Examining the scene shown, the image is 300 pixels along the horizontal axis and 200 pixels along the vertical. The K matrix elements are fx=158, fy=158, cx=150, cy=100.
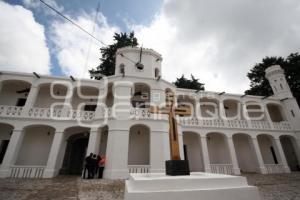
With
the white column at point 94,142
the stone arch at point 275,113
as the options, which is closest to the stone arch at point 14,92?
the white column at point 94,142

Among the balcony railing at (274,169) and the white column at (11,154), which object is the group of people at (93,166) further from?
the balcony railing at (274,169)

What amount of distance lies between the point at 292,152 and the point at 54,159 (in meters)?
22.8

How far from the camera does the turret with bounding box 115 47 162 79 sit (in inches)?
558

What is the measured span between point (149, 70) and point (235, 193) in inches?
471

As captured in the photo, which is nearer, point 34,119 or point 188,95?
point 34,119

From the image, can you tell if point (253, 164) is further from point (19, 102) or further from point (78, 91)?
point (19, 102)

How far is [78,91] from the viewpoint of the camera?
14.5m

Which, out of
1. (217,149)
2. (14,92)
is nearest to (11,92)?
(14,92)

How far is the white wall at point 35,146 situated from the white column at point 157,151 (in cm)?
873

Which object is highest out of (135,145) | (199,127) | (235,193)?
(199,127)

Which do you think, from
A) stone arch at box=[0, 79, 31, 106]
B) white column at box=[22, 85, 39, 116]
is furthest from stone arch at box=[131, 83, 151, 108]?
stone arch at box=[0, 79, 31, 106]

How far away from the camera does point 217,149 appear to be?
1608 cm

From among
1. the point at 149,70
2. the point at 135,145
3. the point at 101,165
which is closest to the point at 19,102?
the point at 101,165

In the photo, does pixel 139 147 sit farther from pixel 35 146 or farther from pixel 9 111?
pixel 9 111
